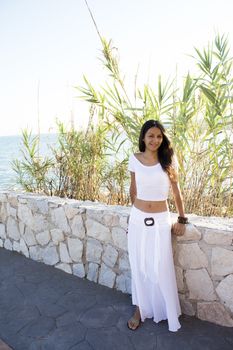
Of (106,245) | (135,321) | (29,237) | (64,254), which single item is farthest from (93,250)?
(29,237)

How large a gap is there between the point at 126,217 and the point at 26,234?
148cm

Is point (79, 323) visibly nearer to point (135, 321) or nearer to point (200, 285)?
point (135, 321)

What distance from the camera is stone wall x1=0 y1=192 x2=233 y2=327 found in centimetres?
224

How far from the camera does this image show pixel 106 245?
2908 millimetres

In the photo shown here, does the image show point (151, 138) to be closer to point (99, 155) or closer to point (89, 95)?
point (89, 95)

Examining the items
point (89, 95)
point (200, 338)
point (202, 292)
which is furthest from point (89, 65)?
point (200, 338)

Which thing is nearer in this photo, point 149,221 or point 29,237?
point 149,221

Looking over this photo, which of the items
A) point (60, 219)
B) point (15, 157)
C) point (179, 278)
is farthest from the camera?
A: point (15, 157)

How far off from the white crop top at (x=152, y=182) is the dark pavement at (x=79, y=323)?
0.92 meters

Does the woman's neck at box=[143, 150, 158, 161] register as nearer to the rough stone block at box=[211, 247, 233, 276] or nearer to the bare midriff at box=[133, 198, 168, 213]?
the bare midriff at box=[133, 198, 168, 213]

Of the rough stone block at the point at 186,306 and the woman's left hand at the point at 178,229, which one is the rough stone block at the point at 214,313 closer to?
the rough stone block at the point at 186,306

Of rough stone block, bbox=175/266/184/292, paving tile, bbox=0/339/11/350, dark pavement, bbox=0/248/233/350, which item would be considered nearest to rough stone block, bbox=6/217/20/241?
dark pavement, bbox=0/248/233/350

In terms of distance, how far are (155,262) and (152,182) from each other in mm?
541

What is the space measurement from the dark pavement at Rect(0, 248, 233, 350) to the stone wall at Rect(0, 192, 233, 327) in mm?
128
